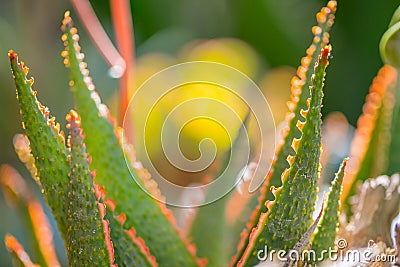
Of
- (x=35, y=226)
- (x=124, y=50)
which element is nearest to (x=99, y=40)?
(x=124, y=50)

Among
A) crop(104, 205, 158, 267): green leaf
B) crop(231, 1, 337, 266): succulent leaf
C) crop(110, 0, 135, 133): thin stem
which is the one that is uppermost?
crop(110, 0, 135, 133): thin stem

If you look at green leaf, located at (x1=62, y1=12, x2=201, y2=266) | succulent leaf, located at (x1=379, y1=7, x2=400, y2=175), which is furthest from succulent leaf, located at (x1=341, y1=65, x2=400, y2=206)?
green leaf, located at (x1=62, y1=12, x2=201, y2=266)

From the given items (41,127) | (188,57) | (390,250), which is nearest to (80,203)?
(41,127)

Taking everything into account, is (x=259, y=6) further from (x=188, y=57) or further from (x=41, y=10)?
(x=41, y=10)

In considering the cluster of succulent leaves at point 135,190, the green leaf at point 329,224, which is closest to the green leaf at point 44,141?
the cluster of succulent leaves at point 135,190
